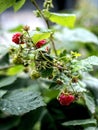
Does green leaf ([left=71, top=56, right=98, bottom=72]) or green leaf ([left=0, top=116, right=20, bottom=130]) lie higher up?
green leaf ([left=71, top=56, right=98, bottom=72])

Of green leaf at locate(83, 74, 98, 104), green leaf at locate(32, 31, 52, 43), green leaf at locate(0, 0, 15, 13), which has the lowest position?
green leaf at locate(83, 74, 98, 104)

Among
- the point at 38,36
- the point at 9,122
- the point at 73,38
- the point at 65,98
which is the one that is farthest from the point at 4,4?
the point at 73,38

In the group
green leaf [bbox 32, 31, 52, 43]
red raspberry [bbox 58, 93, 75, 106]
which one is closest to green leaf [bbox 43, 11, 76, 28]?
green leaf [bbox 32, 31, 52, 43]

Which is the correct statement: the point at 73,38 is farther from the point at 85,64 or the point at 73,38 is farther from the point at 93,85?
the point at 85,64

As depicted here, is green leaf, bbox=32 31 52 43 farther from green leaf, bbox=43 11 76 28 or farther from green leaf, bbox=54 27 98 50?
green leaf, bbox=54 27 98 50

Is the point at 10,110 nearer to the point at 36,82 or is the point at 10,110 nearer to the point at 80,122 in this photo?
the point at 80,122

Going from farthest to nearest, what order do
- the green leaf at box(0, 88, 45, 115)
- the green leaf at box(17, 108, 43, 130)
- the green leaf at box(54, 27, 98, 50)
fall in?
the green leaf at box(54, 27, 98, 50)
the green leaf at box(17, 108, 43, 130)
the green leaf at box(0, 88, 45, 115)

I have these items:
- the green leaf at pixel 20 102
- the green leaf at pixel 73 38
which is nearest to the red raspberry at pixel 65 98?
the green leaf at pixel 20 102

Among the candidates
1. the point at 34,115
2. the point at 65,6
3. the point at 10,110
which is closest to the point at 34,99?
the point at 10,110
